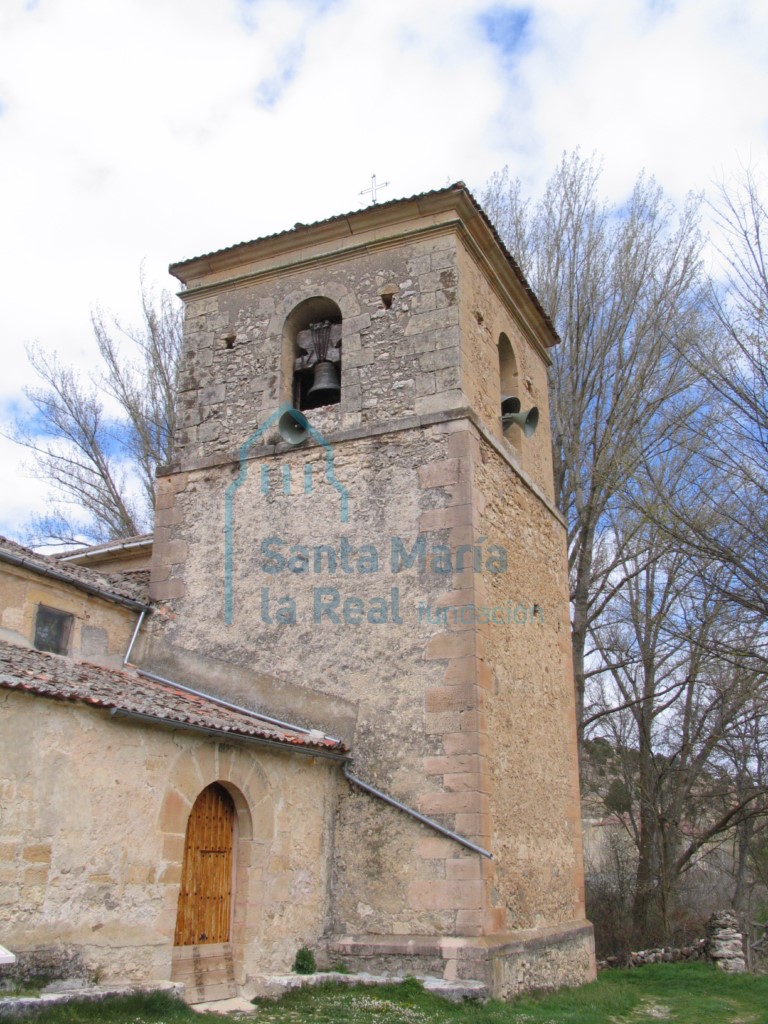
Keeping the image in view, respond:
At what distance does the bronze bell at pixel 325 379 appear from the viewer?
32.1 ft

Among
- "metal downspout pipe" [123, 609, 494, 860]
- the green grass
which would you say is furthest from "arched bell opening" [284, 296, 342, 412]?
the green grass

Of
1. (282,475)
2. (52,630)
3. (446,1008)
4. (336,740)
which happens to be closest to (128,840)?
(336,740)

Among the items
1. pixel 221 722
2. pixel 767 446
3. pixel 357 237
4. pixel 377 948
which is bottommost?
pixel 377 948

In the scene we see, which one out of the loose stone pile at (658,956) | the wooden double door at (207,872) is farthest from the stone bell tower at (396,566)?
the loose stone pile at (658,956)

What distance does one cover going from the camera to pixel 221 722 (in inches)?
285

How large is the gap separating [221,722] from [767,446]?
14.7ft

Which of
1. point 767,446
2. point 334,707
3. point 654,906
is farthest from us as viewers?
point 654,906

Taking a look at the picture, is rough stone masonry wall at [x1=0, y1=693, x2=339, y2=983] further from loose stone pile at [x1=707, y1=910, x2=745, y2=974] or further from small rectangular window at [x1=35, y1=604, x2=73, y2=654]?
loose stone pile at [x1=707, y1=910, x2=745, y2=974]

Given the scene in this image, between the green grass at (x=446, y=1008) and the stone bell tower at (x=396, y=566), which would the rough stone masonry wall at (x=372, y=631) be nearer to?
the stone bell tower at (x=396, y=566)

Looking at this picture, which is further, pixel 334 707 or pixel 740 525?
pixel 334 707

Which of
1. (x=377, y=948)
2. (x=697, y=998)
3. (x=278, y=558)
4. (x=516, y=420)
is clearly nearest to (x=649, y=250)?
(x=516, y=420)

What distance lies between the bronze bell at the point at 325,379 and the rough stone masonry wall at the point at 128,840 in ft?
12.6

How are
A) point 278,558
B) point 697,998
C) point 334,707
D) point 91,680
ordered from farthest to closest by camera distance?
point 697,998
point 278,558
point 334,707
point 91,680

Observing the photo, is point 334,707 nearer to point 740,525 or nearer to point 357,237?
point 740,525
